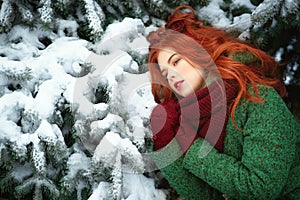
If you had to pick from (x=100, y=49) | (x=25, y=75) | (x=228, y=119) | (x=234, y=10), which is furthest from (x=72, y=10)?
(x=228, y=119)

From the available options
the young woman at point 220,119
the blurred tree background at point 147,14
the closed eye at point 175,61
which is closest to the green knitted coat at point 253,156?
the young woman at point 220,119

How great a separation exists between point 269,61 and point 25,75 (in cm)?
103

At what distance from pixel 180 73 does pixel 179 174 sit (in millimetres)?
428

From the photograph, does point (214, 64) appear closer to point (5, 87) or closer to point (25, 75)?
point (25, 75)

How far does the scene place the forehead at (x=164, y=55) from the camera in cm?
170

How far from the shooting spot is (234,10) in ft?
6.98

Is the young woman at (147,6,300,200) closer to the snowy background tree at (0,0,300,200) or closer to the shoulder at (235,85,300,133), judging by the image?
the shoulder at (235,85,300,133)

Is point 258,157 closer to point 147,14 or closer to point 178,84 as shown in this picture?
point 178,84

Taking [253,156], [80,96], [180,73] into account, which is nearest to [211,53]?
[180,73]

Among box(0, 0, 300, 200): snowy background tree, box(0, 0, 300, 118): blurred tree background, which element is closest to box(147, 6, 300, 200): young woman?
box(0, 0, 300, 200): snowy background tree

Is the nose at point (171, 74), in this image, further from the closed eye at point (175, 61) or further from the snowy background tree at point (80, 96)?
the snowy background tree at point (80, 96)

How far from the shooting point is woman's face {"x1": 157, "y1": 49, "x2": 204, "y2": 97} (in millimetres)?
1674

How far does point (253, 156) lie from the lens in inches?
60.9

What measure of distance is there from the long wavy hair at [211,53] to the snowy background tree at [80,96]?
151mm
